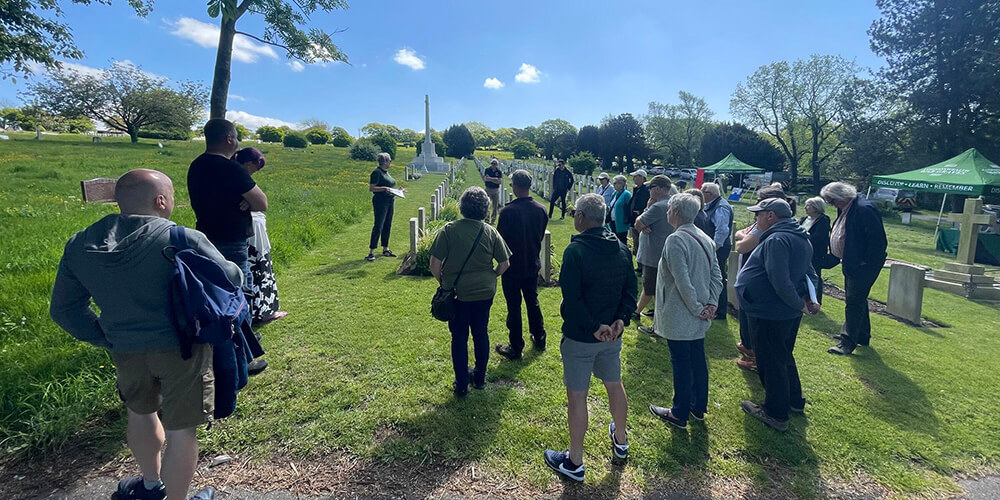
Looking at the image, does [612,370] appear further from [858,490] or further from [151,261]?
[151,261]

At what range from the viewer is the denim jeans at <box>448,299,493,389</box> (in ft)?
11.7

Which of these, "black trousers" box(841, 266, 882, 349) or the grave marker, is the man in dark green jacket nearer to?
the grave marker

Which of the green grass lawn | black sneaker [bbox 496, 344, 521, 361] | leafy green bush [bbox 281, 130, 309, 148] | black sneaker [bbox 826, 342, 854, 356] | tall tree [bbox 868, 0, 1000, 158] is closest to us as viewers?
the green grass lawn

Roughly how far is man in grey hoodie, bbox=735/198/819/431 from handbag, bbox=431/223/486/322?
220 centimetres

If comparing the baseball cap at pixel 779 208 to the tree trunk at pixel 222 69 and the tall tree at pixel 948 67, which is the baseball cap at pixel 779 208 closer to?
the tree trunk at pixel 222 69

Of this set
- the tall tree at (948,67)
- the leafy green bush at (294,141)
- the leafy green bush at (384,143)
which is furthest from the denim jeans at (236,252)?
the leafy green bush at (294,141)

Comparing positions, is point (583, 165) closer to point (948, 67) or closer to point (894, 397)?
point (948, 67)

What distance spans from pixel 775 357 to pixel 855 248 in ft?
7.95

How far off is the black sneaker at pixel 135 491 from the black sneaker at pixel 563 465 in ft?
7.35

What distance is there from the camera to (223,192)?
348cm

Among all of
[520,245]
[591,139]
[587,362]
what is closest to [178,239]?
[587,362]

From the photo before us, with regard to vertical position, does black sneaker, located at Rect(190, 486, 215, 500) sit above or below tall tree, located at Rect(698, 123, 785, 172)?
below

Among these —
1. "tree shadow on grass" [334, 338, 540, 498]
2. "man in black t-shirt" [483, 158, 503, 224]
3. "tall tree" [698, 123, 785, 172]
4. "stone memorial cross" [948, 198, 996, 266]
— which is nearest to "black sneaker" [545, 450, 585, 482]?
"tree shadow on grass" [334, 338, 540, 498]

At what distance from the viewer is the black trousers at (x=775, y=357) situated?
348cm
